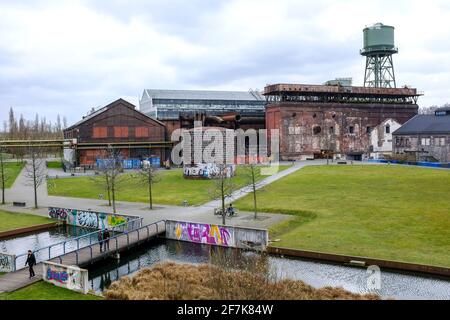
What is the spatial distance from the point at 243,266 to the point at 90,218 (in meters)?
17.0

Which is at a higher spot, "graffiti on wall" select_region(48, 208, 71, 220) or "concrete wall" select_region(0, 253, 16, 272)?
"graffiti on wall" select_region(48, 208, 71, 220)

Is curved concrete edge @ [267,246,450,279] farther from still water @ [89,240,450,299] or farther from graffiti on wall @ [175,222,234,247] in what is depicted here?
graffiti on wall @ [175,222,234,247]

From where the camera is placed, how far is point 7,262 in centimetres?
2259

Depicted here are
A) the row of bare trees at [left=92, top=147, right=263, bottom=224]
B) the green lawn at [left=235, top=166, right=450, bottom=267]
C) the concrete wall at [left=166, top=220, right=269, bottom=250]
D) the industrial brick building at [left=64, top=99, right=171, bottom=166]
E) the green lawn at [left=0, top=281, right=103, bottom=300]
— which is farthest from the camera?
the industrial brick building at [left=64, top=99, right=171, bottom=166]

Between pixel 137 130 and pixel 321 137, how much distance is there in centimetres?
3136

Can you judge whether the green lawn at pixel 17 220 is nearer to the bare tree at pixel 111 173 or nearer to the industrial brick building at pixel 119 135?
the bare tree at pixel 111 173

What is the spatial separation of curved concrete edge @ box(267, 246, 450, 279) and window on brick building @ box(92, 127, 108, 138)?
51.5 meters

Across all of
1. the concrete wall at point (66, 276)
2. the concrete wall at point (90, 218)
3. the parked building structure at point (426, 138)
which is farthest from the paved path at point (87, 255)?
the parked building structure at point (426, 138)

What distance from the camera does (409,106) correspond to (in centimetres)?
8031

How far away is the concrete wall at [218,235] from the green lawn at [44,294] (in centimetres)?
1069

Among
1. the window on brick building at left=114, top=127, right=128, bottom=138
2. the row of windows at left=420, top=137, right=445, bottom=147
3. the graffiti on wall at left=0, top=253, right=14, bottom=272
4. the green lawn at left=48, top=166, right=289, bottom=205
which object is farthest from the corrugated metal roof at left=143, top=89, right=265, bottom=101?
the graffiti on wall at left=0, top=253, right=14, bottom=272

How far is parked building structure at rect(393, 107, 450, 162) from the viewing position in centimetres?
6450

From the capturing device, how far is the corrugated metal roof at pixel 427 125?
65125 mm
